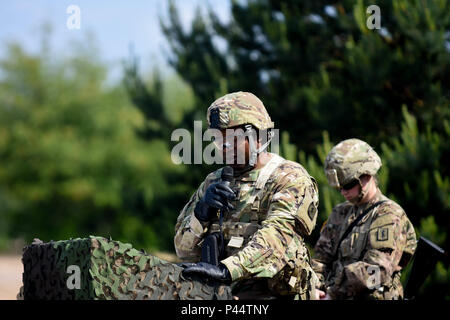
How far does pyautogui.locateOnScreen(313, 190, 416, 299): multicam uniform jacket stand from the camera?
16.5ft

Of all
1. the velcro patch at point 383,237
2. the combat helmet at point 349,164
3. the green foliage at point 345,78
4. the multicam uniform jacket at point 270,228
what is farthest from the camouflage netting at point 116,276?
the green foliage at point 345,78

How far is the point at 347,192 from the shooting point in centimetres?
542

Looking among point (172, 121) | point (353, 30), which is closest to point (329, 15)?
point (353, 30)

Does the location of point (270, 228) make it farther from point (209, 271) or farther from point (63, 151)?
point (63, 151)

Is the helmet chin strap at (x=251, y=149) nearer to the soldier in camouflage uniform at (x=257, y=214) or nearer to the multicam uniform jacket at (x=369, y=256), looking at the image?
the soldier in camouflage uniform at (x=257, y=214)

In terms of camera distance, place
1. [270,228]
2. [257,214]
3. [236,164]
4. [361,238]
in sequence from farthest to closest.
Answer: [361,238], [236,164], [257,214], [270,228]

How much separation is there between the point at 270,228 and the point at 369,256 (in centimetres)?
148

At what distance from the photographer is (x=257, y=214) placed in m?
4.10

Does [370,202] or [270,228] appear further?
[370,202]

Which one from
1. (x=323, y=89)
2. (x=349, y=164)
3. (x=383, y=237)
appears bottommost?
(x=383, y=237)

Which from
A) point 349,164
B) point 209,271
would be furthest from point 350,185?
point 209,271

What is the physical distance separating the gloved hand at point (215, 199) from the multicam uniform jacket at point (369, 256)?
1343 mm

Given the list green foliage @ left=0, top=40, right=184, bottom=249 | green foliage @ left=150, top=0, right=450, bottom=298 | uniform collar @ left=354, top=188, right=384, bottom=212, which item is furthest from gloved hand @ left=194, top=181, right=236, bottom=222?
green foliage @ left=0, top=40, right=184, bottom=249
